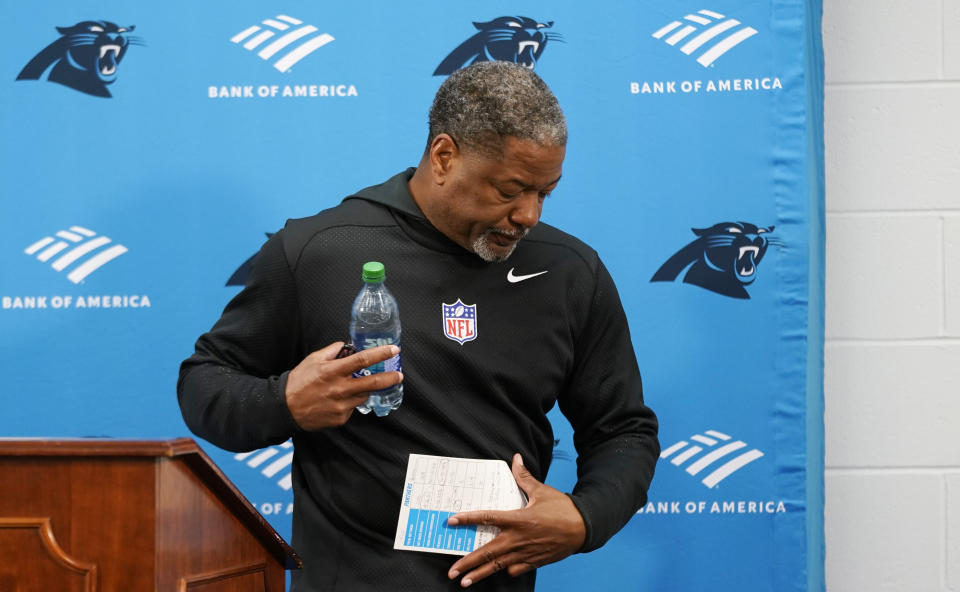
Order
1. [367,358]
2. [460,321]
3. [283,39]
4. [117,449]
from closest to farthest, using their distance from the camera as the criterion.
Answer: [117,449] < [367,358] < [460,321] < [283,39]

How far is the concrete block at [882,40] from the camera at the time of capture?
9.98 ft

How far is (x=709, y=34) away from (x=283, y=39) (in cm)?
123

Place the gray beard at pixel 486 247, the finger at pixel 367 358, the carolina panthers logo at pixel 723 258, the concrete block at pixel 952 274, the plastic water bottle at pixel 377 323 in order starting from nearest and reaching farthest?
the finger at pixel 367 358, the plastic water bottle at pixel 377 323, the gray beard at pixel 486 247, the carolina panthers logo at pixel 723 258, the concrete block at pixel 952 274

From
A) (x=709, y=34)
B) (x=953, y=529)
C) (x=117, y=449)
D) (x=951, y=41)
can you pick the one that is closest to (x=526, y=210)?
(x=117, y=449)

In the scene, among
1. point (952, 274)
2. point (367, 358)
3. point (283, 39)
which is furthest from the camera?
point (952, 274)

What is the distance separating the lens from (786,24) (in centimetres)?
270

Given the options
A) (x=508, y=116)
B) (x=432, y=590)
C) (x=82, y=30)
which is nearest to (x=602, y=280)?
(x=508, y=116)

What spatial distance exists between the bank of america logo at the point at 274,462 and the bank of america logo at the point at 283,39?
3.67ft

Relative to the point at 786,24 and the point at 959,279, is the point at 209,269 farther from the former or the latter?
the point at 959,279

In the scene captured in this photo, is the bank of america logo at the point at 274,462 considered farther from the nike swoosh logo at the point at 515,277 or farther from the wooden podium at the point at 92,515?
the wooden podium at the point at 92,515

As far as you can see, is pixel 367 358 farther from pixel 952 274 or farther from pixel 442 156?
pixel 952 274

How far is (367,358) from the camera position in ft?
5.04

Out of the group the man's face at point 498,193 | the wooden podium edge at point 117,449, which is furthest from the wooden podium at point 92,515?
the man's face at point 498,193

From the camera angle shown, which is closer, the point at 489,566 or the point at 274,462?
the point at 489,566
